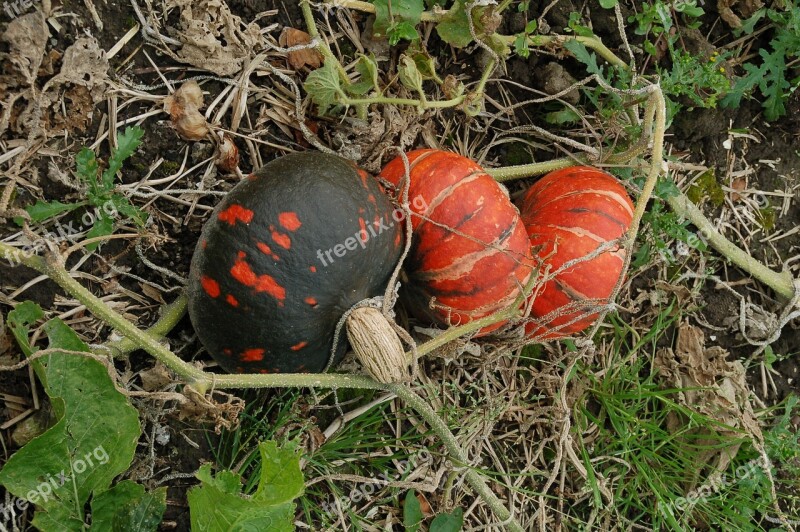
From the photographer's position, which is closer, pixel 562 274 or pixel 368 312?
pixel 368 312

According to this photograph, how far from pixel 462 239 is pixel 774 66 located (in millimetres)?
2012

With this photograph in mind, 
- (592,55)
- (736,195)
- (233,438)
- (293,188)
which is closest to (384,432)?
(233,438)

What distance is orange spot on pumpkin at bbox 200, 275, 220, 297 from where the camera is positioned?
7.48ft

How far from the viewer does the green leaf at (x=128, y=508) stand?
2314mm

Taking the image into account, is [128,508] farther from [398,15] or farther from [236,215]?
[398,15]

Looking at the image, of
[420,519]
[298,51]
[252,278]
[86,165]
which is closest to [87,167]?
[86,165]

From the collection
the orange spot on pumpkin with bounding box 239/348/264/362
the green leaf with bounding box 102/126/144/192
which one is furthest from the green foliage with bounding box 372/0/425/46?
the orange spot on pumpkin with bounding box 239/348/264/362

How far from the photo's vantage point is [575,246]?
2.70 metres

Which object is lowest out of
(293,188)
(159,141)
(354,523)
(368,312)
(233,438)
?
(354,523)

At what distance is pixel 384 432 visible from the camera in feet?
9.98

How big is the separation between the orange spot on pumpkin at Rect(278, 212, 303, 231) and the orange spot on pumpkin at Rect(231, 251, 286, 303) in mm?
160

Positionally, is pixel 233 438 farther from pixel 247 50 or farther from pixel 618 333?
pixel 618 333

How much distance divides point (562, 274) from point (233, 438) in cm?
140

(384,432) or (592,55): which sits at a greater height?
(592,55)
